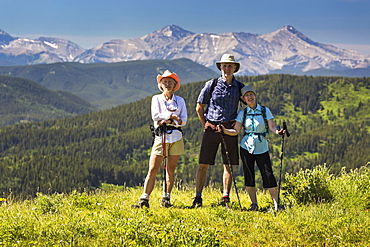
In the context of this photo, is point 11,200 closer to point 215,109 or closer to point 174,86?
point 174,86

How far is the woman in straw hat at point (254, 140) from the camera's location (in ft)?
33.1

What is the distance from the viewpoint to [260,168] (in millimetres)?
A: 10203

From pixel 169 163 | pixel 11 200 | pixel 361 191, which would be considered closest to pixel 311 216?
pixel 361 191

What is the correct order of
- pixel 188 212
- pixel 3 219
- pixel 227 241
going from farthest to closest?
pixel 188 212 → pixel 3 219 → pixel 227 241

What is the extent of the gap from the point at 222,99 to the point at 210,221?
358cm

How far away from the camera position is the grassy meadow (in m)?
6.44

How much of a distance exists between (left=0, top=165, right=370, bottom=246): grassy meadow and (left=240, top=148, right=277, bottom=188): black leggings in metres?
0.68

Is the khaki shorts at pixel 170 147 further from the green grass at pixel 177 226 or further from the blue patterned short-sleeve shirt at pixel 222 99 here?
the green grass at pixel 177 226

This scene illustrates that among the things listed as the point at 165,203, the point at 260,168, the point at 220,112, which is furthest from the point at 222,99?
the point at 165,203

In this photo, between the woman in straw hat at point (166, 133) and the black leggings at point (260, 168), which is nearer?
the woman in straw hat at point (166, 133)

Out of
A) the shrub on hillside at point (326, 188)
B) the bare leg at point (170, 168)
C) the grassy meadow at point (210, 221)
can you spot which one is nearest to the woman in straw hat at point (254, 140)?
the grassy meadow at point (210, 221)

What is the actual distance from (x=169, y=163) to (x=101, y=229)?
345cm

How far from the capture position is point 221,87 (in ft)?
34.4

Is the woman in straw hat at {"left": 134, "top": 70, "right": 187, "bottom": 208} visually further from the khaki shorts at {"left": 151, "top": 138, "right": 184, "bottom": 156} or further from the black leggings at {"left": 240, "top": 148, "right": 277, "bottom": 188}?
the black leggings at {"left": 240, "top": 148, "right": 277, "bottom": 188}
